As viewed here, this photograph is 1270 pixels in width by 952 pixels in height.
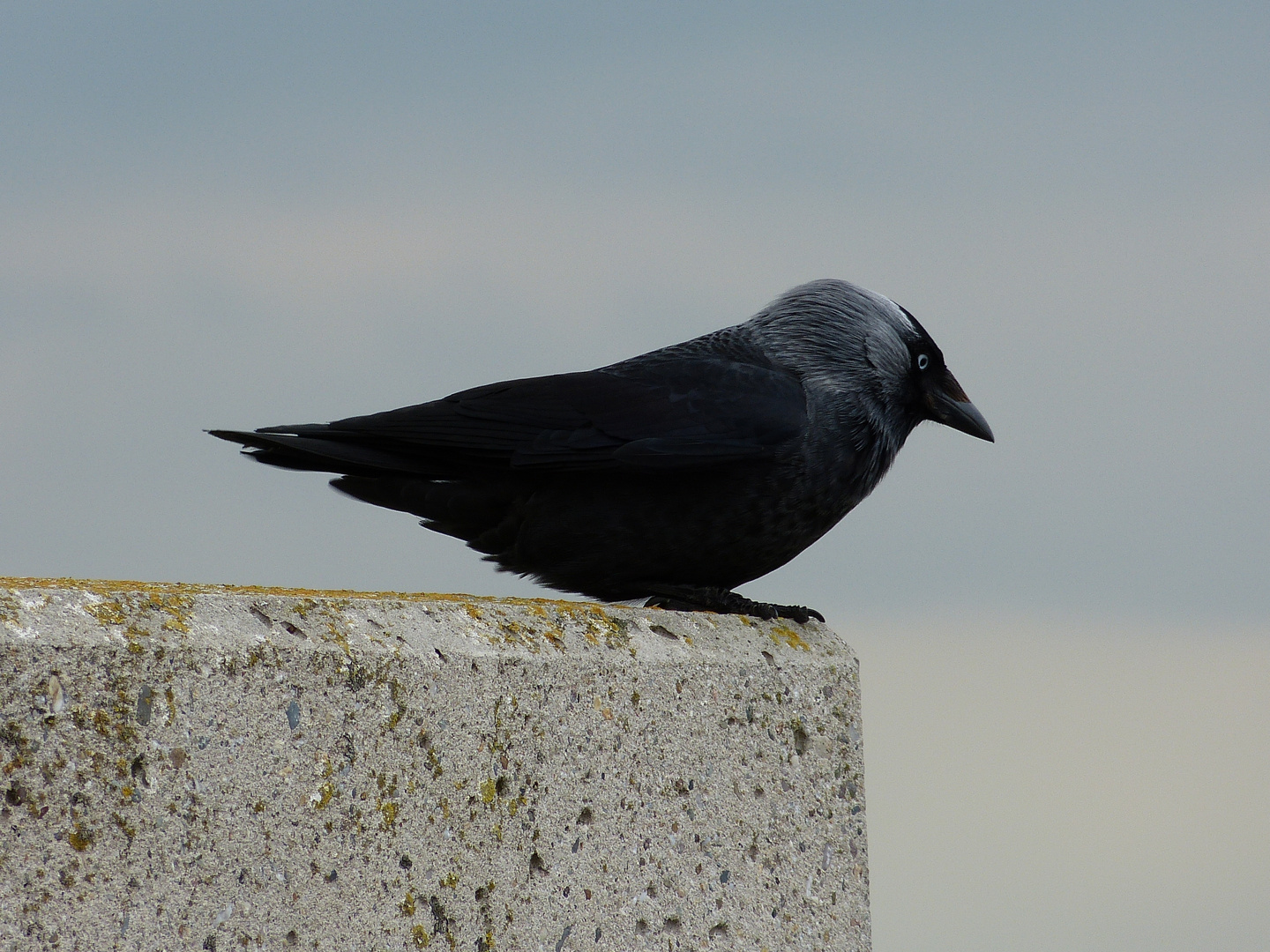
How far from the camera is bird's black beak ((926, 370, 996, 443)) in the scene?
4.75 metres

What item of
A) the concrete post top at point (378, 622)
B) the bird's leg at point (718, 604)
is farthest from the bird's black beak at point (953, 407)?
the concrete post top at point (378, 622)

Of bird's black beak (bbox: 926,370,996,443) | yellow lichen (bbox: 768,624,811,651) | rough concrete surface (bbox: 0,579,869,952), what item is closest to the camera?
rough concrete surface (bbox: 0,579,869,952)

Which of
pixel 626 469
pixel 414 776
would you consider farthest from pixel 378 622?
pixel 626 469

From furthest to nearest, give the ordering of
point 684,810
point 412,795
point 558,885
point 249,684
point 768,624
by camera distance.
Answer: point 768,624, point 684,810, point 558,885, point 412,795, point 249,684

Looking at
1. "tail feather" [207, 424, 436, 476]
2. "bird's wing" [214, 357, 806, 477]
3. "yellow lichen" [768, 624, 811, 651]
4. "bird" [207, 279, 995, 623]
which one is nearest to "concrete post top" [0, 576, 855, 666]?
"yellow lichen" [768, 624, 811, 651]

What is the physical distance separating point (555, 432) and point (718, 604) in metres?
0.73

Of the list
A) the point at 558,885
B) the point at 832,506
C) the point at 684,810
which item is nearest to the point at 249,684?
the point at 558,885

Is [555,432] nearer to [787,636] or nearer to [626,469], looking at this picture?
[626,469]

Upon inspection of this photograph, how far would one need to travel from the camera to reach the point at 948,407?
4.76m

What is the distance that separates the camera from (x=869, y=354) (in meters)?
4.54

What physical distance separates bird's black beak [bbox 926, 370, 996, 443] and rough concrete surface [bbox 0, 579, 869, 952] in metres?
1.59

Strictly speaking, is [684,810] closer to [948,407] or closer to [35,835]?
[35,835]

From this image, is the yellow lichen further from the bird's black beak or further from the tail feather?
the bird's black beak

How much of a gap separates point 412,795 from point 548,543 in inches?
55.9
